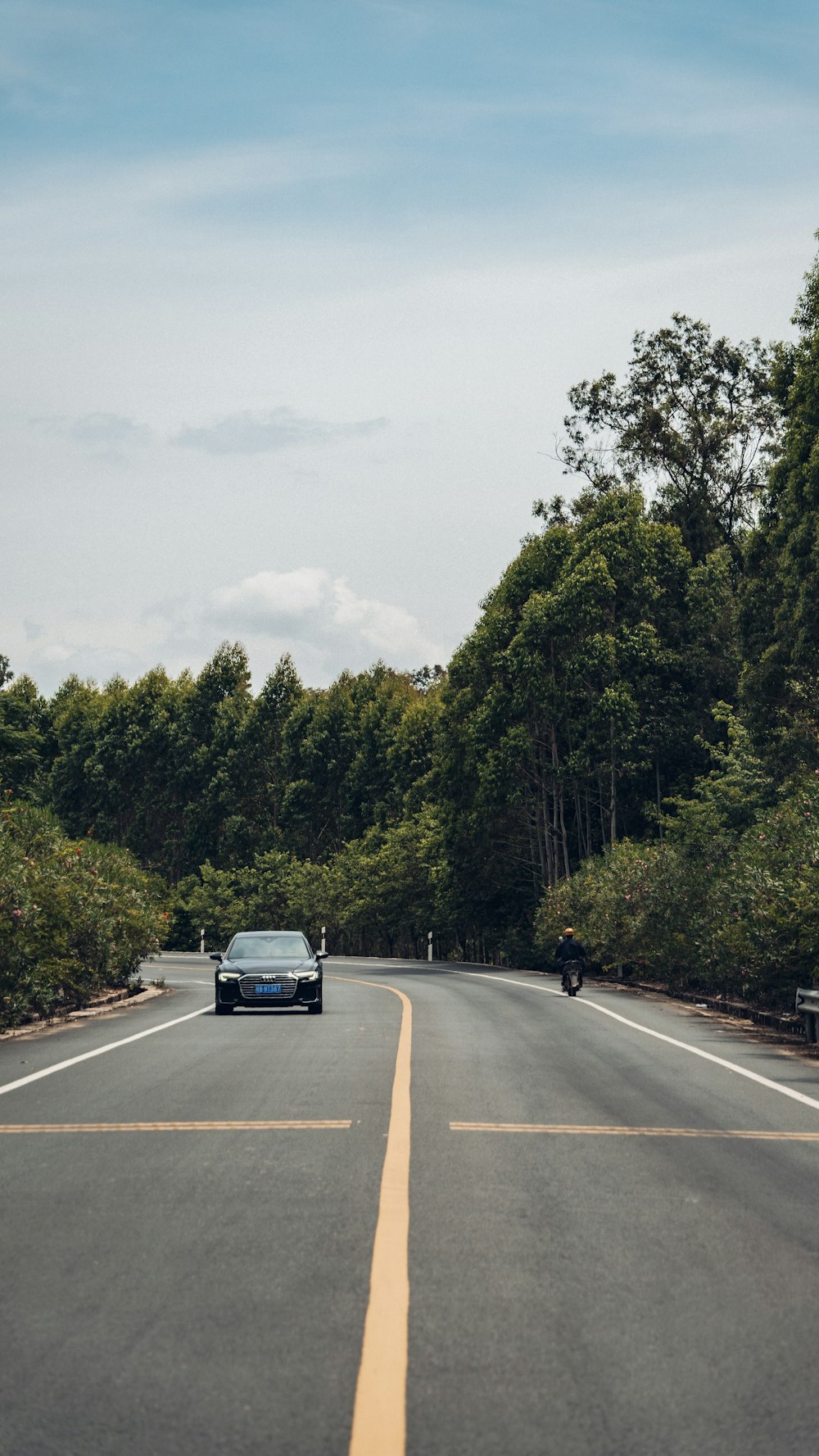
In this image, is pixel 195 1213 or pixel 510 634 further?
pixel 510 634

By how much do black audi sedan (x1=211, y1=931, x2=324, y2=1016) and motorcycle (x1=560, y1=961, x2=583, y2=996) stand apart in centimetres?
686

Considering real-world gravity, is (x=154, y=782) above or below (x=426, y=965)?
above

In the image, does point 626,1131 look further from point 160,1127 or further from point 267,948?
point 267,948

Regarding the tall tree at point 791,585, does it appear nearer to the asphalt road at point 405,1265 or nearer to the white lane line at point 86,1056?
the white lane line at point 86,1056

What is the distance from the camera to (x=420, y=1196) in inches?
313

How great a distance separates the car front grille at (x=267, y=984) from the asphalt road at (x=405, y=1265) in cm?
963

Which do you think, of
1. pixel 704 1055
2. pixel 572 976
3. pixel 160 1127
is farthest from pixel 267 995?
pixel 160 1127

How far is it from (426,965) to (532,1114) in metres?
41.4

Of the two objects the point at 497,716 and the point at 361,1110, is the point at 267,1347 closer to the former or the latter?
the point at 361,1110

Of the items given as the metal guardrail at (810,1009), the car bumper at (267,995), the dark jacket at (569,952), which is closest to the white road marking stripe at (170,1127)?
the metal guardrail at (810,1009)

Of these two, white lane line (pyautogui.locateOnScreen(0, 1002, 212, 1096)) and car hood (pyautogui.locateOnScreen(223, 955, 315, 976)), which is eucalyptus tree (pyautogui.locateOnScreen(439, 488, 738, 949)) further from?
white lane line (pyautogui.locateOnScreen(0, 1002, 212, 1096))

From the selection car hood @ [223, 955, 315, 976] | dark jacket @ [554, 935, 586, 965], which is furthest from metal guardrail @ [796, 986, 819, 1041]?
dark jacket @ [554, 935, 586, 965]

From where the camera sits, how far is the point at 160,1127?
10.3m

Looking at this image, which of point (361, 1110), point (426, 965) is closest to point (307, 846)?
point (426, 965)
